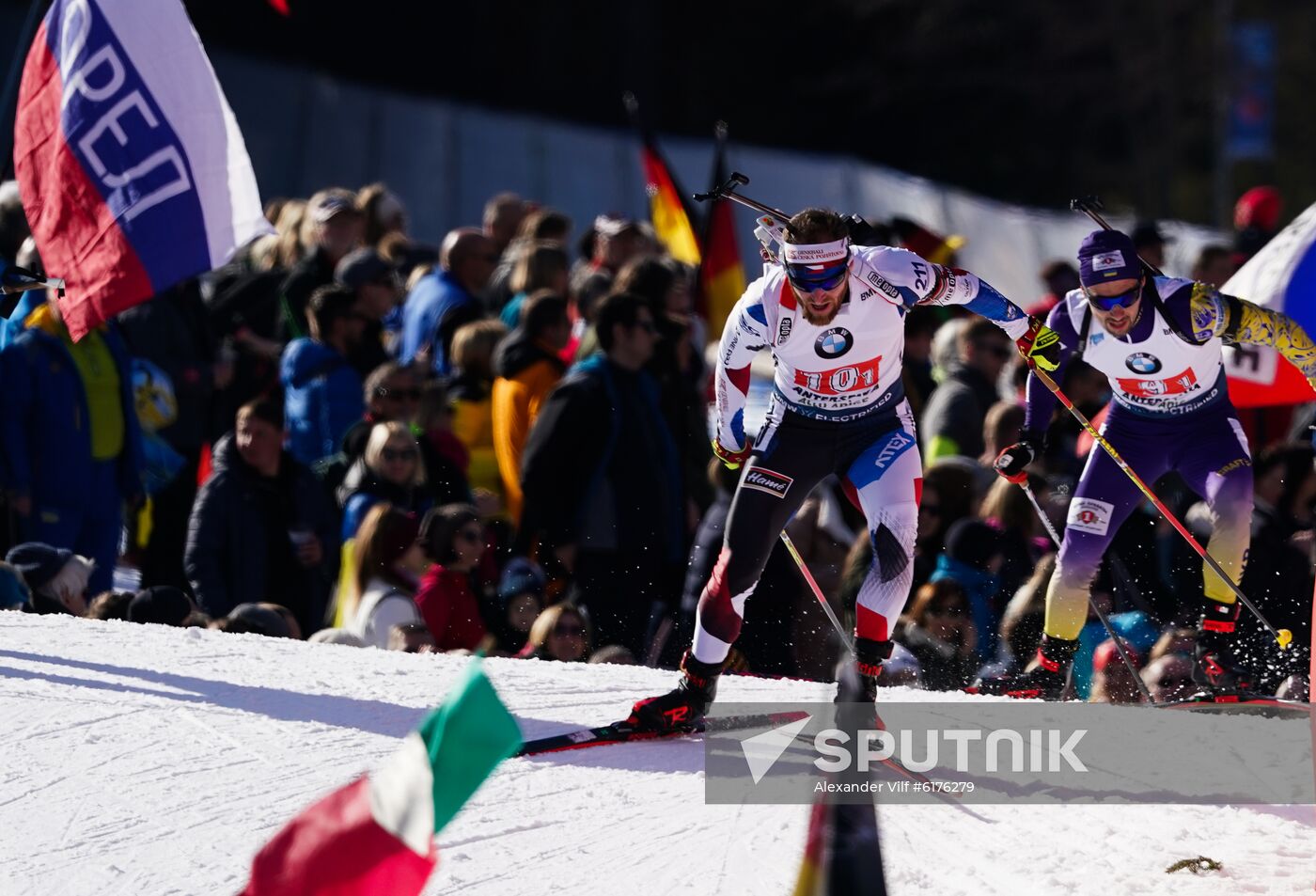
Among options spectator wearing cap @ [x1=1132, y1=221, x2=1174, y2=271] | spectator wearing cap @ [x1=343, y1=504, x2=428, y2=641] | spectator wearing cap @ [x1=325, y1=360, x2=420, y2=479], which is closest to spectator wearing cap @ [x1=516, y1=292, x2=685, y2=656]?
spectator wearing cap @ [x1=325, y1=360, x2=420, y2=479]

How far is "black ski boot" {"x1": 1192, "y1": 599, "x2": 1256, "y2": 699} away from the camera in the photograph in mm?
8328

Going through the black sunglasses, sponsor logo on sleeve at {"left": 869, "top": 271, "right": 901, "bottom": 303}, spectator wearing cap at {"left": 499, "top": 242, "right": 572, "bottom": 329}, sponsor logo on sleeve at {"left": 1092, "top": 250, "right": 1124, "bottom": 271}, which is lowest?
sponsor logo on sleeve at {"left": 869, "top": 271, "right": 901, "bottom": 303}

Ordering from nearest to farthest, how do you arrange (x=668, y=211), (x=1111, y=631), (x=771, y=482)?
(x=771, y=482) < (x=1111, y=631) < (x=668, y=211)

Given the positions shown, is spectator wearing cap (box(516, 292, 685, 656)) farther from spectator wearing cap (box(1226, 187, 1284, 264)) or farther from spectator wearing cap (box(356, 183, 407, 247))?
spectator wearing cap (box(1226, 187, 1284, 264))

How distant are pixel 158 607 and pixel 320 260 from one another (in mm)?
2564

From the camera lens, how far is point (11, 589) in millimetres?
8297

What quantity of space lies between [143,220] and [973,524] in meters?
3.59

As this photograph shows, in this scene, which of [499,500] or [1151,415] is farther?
A: [499,500]

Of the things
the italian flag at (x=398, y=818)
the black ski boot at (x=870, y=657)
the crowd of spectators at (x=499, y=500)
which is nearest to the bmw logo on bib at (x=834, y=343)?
the black ski boot at (x=870, y=657)

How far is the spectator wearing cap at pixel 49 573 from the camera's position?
334 inches

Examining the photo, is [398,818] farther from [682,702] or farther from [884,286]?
[884,286]

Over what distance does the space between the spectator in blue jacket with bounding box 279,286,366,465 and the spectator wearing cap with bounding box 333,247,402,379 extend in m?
0.08

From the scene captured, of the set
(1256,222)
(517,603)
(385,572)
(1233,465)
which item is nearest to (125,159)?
(385,572)

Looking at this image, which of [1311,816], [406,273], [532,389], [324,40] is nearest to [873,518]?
[1311,816]
